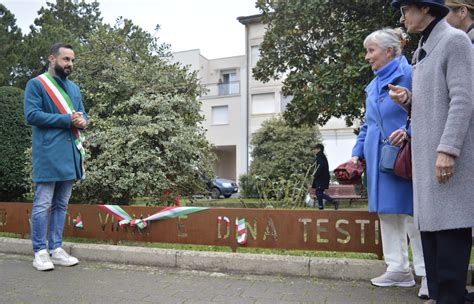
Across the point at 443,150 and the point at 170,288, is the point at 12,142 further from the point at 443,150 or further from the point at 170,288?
the point at 443,150

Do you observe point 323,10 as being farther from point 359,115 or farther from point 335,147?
point 335,147

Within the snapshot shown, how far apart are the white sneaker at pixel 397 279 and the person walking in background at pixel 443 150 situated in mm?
792

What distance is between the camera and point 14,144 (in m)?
6.96

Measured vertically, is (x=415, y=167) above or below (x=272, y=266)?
above

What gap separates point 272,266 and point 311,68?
7.75 metres

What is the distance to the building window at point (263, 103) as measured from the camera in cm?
2859

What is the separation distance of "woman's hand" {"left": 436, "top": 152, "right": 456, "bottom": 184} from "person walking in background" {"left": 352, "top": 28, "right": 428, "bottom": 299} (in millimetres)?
899

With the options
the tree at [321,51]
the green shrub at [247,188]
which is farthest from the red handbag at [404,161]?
the green shrub at [247,188]

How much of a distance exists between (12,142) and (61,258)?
3.59 meters

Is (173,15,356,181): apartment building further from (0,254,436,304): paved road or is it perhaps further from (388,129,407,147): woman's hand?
(388,129,407,147): woman's hand

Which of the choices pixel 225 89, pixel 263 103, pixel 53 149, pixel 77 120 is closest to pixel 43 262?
pixel 53 149

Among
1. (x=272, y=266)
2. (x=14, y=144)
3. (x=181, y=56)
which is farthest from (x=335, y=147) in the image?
(x=272, y=266)

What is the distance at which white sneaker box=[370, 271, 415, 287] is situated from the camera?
330 cm

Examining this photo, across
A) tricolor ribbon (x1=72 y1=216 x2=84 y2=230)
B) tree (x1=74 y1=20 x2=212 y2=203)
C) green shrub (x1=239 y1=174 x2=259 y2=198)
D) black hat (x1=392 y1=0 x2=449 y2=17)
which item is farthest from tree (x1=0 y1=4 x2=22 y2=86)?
black hat (x1=392 y1=0 x2=449 y2=17)
